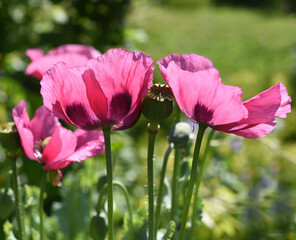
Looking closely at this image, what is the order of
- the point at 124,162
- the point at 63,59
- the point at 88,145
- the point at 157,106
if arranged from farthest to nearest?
1. the point at 124,162
2. the point at 63,59
3. the point at 88,145
4. the point at 157,106

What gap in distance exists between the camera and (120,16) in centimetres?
185

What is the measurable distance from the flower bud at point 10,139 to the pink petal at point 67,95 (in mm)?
100

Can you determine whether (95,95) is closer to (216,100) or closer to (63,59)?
(216,100)

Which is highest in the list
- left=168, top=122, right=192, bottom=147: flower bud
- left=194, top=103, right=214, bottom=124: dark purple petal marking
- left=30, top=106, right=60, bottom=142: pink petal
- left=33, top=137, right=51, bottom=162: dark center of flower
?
left=194, top=103, right=214, bottom=124: dark purple petal marking

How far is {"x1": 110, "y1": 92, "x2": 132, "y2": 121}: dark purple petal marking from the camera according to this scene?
49 centimetres

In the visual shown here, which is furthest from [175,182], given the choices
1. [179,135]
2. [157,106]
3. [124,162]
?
[124,162]

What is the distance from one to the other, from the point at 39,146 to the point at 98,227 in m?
0.14

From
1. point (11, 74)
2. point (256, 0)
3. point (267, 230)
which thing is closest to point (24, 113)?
point (267, 230)

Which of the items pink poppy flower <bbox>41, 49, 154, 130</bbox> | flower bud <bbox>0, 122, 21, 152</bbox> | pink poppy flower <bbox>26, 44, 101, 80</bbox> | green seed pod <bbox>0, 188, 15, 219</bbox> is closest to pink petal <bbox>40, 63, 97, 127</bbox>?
pink poppy flower <bbox>41, 49, 154, 130</bbox>

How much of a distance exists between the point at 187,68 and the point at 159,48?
17.7 feet

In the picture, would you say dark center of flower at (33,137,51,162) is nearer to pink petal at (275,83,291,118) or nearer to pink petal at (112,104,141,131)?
pink petal at (112,104,141,131)

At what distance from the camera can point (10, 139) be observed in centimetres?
56

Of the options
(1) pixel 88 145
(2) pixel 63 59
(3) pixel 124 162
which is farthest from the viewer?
(3) pixel 124 162

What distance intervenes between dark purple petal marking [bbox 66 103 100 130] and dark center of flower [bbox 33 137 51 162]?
12 centimetres
